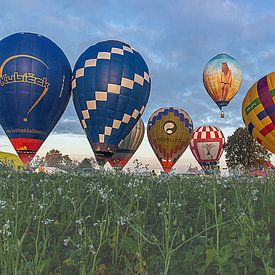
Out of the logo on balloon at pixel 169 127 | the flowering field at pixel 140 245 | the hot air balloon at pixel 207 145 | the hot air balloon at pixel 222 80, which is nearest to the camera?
the flowering field at pixel 140 245

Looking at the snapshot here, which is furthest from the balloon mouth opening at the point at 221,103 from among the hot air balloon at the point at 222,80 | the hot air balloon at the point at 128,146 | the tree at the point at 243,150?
the tree at the point at 243,150

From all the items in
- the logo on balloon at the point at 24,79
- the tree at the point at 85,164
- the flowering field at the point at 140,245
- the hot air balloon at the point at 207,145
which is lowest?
the flowering field at the point at 140,245

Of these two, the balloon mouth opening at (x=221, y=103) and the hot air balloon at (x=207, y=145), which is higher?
the balloon mouth opening at (x=221, y=103)

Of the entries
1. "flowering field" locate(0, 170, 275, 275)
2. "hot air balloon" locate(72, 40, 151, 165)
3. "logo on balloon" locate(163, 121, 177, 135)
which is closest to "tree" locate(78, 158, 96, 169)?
"flowering field" locate(0, 170, 275, 275)

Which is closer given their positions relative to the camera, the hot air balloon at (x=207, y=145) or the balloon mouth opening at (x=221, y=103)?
the balloon mouth opening at (x=221, y=103)

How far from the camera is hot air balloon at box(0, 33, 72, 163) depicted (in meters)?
21.8

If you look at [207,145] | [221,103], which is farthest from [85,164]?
[207,145]

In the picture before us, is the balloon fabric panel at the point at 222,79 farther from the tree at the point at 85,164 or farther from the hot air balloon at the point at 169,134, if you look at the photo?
the tree at the point at 85,164

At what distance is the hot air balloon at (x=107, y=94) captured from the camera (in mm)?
21953

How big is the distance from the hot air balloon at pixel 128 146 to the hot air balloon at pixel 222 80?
8.83 meters

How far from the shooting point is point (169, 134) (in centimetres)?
3509

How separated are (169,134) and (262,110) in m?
12.4

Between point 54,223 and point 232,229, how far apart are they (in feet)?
6.71

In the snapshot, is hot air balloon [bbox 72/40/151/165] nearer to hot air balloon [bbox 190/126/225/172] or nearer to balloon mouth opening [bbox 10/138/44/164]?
balloon mouth opening [bbox 10/138/44/164]
